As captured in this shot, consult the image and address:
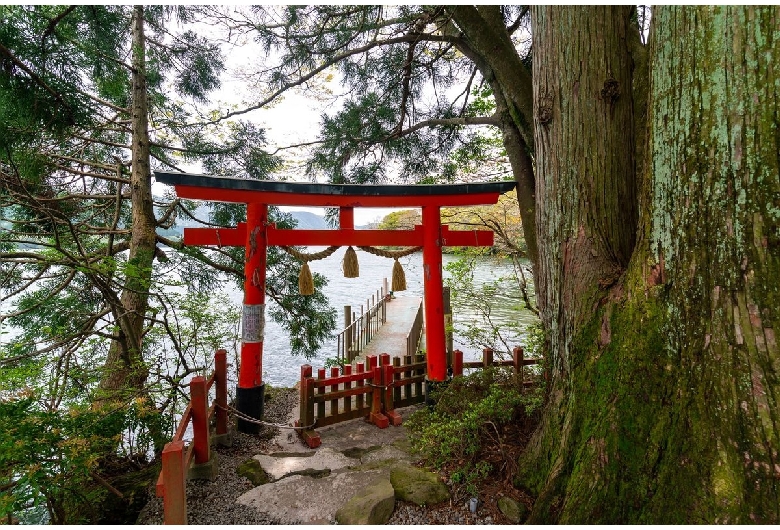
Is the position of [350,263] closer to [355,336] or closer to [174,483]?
[174,483]

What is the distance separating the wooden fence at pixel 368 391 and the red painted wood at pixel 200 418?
1009 millimetres

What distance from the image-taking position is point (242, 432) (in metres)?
4.25

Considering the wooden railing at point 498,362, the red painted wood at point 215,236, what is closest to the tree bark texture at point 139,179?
the red painted wood at point 215,236

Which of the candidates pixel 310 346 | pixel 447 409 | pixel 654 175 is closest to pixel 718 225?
pixel 654 175

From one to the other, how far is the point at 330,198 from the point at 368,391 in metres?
2.28

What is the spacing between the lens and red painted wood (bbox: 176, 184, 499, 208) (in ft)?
13.0

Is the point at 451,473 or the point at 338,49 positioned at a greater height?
the point at 338,49

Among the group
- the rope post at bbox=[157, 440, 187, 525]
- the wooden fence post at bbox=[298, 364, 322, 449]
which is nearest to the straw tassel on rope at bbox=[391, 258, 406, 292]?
the wooden fence post at bbox=[298, 364, 322, 449]

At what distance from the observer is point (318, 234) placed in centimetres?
449

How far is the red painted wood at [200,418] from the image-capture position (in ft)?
9.84

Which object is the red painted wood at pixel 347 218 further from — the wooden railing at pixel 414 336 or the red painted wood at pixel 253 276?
the wooden railing at pixel 414 336

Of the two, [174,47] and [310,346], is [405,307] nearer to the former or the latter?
Answer: [310,346]

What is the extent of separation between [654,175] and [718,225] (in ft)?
1.25

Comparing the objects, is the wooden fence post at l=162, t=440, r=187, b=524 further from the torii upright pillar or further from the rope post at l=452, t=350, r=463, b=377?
the rope post at l=452, t=350, r=463, b=377
